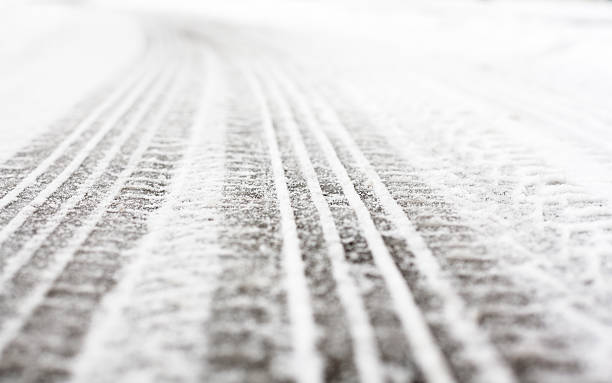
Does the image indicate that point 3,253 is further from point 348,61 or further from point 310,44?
point 310,44

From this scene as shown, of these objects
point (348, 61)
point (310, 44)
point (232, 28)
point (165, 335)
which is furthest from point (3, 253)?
point (232, 28)

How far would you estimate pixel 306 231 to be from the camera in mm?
2955

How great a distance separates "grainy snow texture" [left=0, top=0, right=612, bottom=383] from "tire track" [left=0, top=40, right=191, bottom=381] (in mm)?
12

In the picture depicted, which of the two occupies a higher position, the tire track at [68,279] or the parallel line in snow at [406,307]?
the parallel line in snow at [406,307]

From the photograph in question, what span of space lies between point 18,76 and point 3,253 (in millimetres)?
6278

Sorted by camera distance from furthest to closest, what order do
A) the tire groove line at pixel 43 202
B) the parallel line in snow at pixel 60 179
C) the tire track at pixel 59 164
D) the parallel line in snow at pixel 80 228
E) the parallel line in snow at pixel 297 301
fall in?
the tire track at pixel 59 164
the parallel line in snow at pixel 60 179
the tire groove line at pixel 43 202
the parallel line in snow at pixel 80 228
the parallel line in snow at pixel 297 301

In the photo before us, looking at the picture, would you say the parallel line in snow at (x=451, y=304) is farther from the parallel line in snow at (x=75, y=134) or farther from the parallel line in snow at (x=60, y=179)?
the parallel line in snow at (x=75, y=134)

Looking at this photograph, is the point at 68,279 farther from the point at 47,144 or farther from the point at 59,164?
the point at 47,144

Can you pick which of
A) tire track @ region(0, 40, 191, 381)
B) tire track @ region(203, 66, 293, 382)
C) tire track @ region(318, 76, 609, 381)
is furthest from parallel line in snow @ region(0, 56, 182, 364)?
tire track @ region(318, 76, 609, 381)

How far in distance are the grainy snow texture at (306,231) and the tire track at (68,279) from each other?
12mm

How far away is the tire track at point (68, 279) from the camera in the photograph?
2010mm

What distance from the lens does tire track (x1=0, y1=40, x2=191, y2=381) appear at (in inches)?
79.1

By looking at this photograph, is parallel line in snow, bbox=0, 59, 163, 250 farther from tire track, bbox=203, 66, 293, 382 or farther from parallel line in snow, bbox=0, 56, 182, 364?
tire track, bbox=203, 66, 293, 382

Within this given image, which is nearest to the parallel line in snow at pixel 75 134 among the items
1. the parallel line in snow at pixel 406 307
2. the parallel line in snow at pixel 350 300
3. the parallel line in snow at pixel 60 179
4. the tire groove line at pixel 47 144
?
the tire groove line at pixel 47 144
